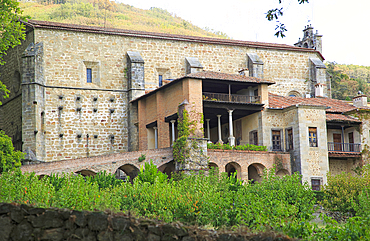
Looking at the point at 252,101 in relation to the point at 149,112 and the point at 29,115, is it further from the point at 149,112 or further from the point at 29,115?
the point at 29,115

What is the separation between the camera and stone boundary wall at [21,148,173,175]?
29.5 meters

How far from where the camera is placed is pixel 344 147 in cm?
3569

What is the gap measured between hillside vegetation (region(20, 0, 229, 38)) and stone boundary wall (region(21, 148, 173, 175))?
43.7 metres

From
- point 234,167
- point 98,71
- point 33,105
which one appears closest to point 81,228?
point 234,167

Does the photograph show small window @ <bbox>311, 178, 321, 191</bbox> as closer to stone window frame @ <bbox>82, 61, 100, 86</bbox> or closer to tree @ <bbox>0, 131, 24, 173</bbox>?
stone window frame @ <bbox>82, 61, 100, 86</bbox>

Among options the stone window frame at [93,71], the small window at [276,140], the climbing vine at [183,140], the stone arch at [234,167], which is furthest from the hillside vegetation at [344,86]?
the climbing vine at [183,140]

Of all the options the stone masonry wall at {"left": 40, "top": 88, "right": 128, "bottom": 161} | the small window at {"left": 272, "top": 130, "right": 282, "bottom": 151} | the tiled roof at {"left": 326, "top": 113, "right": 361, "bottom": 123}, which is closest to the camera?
the small window at {"left": 272, "top": 130, "right": 282, "bottom": 151}

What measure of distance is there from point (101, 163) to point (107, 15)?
62477mm

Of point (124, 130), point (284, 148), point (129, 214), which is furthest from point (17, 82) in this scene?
point (129, 214)

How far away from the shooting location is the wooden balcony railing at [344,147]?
35.4 meters

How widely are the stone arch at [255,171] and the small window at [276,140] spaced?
6.23 feet

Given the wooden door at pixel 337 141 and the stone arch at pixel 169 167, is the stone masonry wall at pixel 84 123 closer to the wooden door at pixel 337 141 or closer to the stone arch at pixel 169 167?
the stone arch at pixel 169 167

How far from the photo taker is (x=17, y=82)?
3884 centimetres

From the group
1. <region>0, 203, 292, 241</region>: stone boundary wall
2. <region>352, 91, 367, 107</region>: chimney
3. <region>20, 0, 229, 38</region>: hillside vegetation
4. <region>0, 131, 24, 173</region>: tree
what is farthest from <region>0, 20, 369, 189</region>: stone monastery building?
<region>20, 0, 229, 38</region>: hillside vegetation
